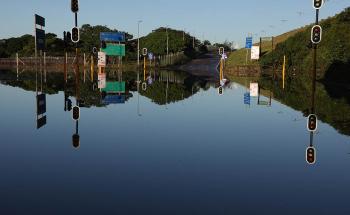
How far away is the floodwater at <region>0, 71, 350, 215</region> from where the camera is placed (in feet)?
22.2

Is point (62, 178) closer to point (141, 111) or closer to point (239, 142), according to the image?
point (239, 142)

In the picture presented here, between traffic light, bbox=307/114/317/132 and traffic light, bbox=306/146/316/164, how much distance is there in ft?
10.7

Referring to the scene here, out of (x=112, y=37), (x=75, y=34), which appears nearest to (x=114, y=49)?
(x=112, y=37)

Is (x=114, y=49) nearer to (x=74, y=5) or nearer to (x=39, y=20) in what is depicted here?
(x=39, y=20)

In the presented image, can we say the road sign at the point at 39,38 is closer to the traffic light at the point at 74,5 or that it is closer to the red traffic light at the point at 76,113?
the traffic light at the point at 74,5

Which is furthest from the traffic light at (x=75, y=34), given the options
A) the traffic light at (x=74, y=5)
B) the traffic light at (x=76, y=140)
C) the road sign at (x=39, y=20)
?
the traffic light at (x=76, y=140)

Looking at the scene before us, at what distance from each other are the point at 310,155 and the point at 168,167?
355cm

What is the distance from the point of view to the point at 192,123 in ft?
51.7

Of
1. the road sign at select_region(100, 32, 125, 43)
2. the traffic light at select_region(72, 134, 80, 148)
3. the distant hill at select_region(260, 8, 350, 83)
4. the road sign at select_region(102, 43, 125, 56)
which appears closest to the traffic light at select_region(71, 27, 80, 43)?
the traffic light at select_region(72, 134, 80, 148)

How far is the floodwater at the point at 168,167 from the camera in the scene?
6.77 meters

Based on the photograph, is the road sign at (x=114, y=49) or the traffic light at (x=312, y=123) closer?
the traffic light at (x=312, y=123)

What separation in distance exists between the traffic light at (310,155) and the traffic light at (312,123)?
3.26 meters

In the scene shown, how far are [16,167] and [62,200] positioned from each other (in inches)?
101

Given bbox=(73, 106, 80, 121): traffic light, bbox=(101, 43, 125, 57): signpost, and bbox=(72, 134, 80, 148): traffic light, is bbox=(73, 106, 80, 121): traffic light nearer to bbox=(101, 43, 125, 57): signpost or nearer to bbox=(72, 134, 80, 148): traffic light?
bbox=(72, 134, 80, 148): traffic light
